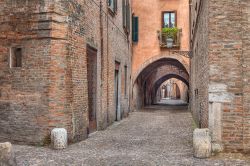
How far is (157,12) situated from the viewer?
75.7 ft

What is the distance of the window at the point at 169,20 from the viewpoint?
22781mm

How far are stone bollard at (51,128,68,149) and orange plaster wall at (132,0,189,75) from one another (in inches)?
576

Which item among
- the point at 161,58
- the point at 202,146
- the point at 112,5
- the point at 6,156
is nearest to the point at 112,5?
the point at 112,5

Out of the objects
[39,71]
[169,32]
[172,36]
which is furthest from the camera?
[169,32]

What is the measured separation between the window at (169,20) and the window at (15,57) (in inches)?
586

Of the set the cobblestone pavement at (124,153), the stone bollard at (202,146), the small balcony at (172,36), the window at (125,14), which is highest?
the window at (125,14)

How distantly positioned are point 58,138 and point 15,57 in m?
2.53

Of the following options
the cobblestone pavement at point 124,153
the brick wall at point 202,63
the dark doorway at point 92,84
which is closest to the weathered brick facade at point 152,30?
the brick wall at point 202,63

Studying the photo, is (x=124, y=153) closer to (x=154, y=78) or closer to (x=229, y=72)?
(x=229, y=72)

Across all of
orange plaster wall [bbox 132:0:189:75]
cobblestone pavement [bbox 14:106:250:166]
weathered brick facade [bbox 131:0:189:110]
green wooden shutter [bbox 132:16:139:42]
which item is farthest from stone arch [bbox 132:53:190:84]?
cobblestone pavement [bbox 14:106:250:166]

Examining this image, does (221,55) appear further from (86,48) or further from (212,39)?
(86,48)

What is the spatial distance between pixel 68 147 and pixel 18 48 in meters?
2.91

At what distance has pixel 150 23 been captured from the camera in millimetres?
22953

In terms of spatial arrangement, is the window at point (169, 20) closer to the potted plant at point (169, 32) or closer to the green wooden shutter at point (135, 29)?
the potted plant at point (169, 32)
